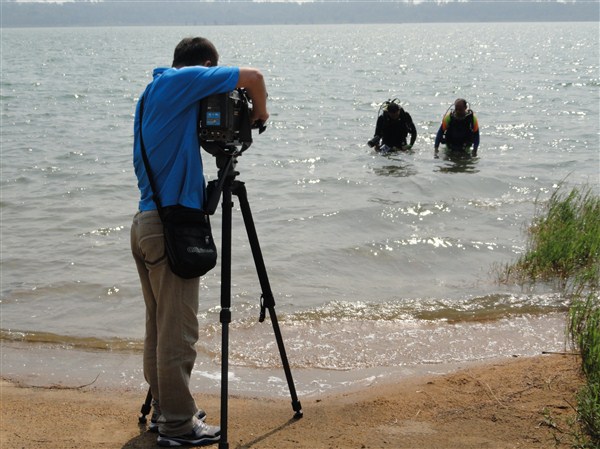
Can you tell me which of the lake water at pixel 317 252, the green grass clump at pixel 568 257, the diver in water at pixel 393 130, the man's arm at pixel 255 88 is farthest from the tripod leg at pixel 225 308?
the diver in water at pixel 393 130

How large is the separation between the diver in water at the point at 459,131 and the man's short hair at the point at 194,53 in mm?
10471

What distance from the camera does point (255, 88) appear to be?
351 centimetres

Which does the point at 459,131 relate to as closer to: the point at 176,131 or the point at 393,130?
the point at 393,130

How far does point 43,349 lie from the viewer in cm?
624

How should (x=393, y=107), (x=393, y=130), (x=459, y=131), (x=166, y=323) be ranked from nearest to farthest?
1. (x=166, y=323)
2. (x=393, y=107)
3. (x=459, y=131)
4. (x=393, y=130)

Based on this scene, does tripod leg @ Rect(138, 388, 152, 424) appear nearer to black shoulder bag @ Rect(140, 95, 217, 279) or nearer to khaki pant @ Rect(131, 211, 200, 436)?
khaki pant @ Rect(131, 211, 200, 436)

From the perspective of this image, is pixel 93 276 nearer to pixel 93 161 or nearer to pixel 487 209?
pixel 487 209

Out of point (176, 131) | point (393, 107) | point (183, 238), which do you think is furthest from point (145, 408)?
point (393, 107)

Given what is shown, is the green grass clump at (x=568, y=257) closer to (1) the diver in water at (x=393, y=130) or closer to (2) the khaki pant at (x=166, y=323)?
(2) the khaki pant at (x=166, y=323)

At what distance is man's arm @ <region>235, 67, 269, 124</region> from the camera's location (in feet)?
11.3

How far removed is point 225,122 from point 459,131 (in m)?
11.3

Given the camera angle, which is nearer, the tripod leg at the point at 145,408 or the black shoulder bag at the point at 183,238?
the black shoulder bag at the point at 183,238

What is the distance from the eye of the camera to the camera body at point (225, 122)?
348 centimetres

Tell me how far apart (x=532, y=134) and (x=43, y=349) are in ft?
47.4
